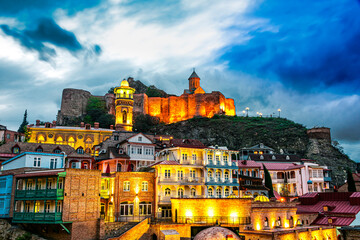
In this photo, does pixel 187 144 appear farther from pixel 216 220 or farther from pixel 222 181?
pixel 216 220

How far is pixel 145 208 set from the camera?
40594 mm

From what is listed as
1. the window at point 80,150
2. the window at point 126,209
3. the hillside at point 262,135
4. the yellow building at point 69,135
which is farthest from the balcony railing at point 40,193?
the hillside at point 262,135

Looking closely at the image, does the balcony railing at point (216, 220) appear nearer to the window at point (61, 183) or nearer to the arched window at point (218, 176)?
the arched window at point (218, 176)

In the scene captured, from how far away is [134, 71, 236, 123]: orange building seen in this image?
103 metres

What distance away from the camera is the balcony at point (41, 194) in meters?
32.3

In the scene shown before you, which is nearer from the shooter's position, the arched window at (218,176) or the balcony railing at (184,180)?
the balcony railing at (184,180)

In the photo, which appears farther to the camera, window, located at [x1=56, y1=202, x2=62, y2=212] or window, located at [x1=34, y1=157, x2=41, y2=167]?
window, located at [x1=34, y1=157, x2=41, y2=167]

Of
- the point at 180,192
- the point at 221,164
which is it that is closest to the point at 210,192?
the point at 221,164

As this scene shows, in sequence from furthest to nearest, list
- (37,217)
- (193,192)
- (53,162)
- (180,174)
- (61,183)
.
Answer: (193,192) < (180,174) < (53,162) < (37,217) < (61,183)

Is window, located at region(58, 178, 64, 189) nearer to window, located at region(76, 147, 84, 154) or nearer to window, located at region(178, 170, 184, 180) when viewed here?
window, located at region(178, 170, 184, 180)

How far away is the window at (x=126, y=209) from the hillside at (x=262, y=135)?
46.2m

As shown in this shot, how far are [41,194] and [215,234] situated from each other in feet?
58.7

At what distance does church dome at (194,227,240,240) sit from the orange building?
67907 mm

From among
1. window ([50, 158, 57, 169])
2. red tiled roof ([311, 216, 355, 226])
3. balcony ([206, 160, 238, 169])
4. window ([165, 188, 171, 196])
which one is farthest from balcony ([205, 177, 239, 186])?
window ([50, 158, 57, 169])
